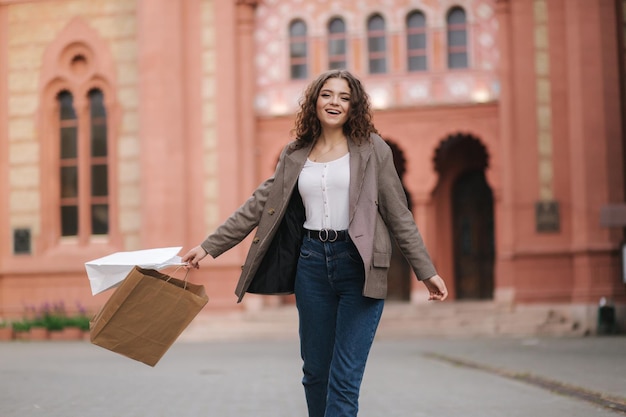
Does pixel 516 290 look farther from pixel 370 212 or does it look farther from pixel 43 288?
pixel 370 212

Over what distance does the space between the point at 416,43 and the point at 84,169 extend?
8.78 metres

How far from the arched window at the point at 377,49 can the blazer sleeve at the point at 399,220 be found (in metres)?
18.7

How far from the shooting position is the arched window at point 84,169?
2455 centimetres

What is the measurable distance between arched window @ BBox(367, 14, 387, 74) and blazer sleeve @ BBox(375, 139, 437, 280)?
18690 mm

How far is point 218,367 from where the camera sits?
13.2 metres

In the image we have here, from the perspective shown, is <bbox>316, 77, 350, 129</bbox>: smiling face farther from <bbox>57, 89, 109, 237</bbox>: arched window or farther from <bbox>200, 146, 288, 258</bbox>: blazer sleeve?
<bbox>57, 89, 109, 237</bbox>: arched window

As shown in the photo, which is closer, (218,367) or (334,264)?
(334,264)

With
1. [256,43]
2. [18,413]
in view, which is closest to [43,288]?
[256,43]

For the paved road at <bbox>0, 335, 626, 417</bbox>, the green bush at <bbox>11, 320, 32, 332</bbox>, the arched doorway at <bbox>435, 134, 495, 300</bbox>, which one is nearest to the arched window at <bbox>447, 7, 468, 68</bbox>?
the arched doorway at <bbox>435, 134, 495, 300</bbox>

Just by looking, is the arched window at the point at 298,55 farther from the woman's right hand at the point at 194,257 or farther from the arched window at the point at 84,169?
the woman's right hand at the point at 194,257

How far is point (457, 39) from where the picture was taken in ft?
75.8

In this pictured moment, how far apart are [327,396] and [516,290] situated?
1749 cm

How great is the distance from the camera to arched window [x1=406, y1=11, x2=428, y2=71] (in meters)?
23.2

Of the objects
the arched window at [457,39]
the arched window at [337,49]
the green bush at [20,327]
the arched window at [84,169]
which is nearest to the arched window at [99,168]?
the arched window at [84,169]
